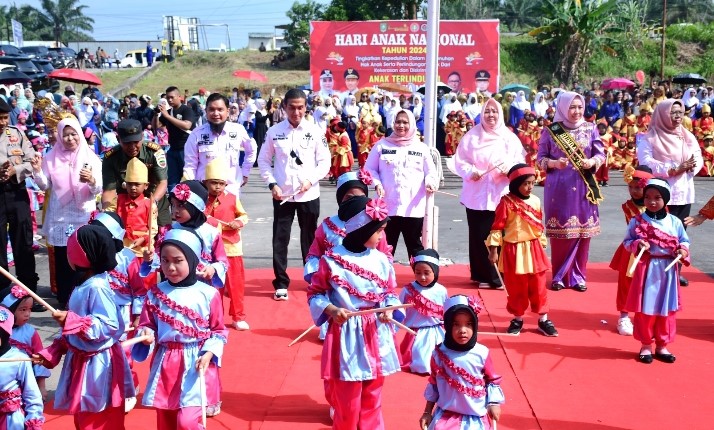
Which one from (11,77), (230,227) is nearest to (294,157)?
(230,227)

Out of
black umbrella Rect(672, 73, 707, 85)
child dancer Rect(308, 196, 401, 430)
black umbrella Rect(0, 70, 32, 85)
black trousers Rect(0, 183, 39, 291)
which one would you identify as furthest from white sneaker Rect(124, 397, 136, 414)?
black umbrella Rect(672, 73, 707, 85)

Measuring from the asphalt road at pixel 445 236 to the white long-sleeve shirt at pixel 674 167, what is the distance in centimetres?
134

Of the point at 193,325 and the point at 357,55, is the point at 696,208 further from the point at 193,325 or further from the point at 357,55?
the point at 357,55

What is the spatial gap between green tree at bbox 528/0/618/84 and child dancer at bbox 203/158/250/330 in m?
30.5

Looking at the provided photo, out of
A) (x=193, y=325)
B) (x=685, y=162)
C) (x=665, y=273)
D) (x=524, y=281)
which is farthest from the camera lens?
(x=685, y=162)

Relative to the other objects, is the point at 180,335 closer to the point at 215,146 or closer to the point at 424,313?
the point at 424,313

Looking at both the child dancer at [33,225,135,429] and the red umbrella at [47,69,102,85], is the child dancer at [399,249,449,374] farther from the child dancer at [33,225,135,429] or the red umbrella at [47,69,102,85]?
the red umbrella at [47,69,102,85]

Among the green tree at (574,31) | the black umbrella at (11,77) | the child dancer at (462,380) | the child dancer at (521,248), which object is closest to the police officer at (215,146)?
the child dancer at (521,248)

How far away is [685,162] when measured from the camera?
7.52 metres

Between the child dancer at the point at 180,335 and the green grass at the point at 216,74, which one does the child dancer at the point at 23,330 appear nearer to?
the child dancer at the point at 180,335

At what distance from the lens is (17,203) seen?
719 centimetres

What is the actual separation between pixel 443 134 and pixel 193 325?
18374 mm

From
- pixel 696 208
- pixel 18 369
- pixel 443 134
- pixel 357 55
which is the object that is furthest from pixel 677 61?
pixel 18 369

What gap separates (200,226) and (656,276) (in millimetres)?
3362
